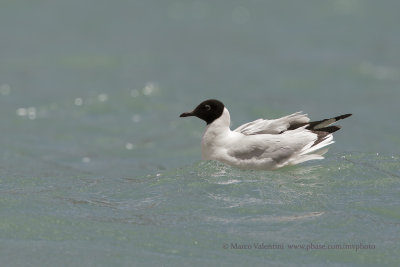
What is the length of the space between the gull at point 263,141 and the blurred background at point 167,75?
1.76m

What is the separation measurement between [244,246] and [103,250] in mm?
1193

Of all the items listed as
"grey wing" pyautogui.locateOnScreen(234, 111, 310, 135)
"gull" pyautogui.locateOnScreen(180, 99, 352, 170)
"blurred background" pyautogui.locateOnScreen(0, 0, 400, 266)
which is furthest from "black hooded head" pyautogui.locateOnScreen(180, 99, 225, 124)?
"blurred background" pyautogui.locateOnScreen(0, 0, 400, 266)

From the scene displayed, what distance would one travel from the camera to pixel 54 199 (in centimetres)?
789

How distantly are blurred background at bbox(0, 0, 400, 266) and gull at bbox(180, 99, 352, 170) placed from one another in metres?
1.76

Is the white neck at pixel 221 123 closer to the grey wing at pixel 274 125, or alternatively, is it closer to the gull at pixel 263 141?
the gull at pixel 263 141

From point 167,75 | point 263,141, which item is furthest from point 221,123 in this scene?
point 167,75

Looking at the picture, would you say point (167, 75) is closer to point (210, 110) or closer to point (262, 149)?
point (210, 110)

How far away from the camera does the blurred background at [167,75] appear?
1362cm

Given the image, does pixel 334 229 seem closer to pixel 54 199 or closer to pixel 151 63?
pixel 54 199

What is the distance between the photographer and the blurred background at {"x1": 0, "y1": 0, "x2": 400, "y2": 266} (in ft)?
44.7

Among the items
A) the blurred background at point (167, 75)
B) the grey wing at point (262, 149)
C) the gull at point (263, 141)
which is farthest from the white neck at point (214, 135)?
the blurred background at point (167, 75)

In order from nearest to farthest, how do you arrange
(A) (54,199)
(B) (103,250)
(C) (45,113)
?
(B) (103,250), (A) (54,199), (C) (45,113)

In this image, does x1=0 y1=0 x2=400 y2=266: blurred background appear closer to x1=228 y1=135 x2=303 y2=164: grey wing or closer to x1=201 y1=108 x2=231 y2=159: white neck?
x1=201 y1=108 x2=231 y2=159: white neck

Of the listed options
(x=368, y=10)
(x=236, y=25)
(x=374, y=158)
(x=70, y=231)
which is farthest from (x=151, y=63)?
(x=70, y=231)
